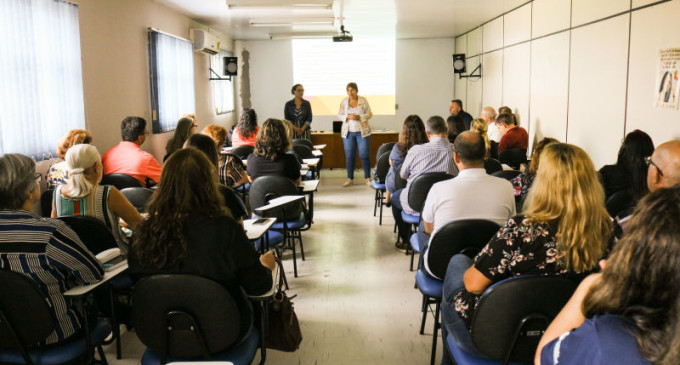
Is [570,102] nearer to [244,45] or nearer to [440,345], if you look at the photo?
[440,345]

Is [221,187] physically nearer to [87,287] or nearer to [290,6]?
[87,287]

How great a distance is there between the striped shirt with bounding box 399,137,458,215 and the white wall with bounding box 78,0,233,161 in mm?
3185

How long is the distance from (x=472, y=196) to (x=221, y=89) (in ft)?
32.0

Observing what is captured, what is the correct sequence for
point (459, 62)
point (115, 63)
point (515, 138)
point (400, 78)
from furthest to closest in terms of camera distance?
1. point (400, 78)
2. point (459, 62)
3. point (515, 138)
4. point (115, 63)

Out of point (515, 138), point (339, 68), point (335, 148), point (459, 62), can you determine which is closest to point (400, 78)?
point (339, 68)

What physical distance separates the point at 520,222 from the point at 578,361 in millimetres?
864

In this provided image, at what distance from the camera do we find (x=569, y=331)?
4.39 ft

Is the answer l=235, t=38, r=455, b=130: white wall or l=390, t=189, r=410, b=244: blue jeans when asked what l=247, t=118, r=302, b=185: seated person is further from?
l=235, t=38, r=455, b=130: white wall

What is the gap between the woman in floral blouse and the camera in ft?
6.56

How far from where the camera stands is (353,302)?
4145 mm

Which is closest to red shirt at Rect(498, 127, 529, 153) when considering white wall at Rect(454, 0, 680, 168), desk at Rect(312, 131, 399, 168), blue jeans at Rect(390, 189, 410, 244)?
white wall at Rect(454, 0, 680, 168)

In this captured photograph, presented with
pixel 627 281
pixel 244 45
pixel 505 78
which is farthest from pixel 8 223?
pixel 244 45

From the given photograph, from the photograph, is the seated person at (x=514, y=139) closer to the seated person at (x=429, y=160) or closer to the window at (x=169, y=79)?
the seated person at (x=429, y=160)

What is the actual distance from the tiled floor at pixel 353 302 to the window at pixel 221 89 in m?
5.58
